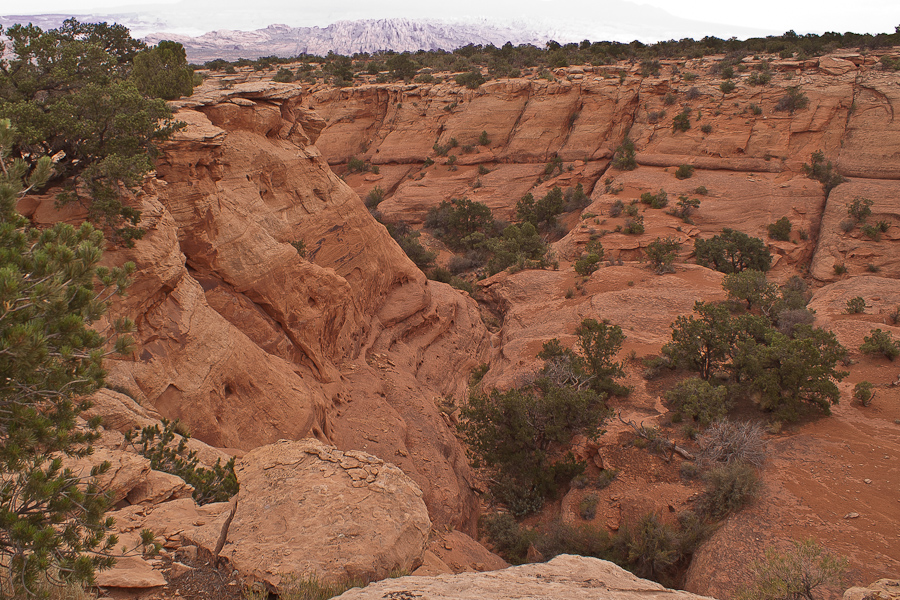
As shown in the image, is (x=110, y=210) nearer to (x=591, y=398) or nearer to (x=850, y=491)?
(x=591, y=398)

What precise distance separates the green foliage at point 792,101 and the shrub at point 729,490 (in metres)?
30.7

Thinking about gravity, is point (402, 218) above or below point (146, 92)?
below

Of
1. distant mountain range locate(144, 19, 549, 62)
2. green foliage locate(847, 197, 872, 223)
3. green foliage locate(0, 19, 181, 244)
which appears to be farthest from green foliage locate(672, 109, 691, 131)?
distant mountain range locate(144, 19, 549, 62)

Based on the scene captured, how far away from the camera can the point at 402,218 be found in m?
35.1

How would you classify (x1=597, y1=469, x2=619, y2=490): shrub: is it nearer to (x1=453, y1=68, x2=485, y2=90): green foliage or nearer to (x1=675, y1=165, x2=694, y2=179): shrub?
(x1=675, y1=165, x2=694, y2=179): shrub

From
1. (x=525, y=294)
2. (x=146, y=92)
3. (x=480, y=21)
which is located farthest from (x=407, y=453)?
(x=480, y=21)

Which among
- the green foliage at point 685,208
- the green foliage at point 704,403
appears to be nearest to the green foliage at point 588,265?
the green foliage at point 685,208

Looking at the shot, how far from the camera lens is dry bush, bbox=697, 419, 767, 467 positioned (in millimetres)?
10273

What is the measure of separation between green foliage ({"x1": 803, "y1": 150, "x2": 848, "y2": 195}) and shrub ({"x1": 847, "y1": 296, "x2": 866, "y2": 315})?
14.3m

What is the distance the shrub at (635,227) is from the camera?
1059 inches

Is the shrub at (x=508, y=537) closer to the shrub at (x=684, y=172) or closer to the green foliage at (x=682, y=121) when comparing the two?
the shrub at (x=684, y=172)

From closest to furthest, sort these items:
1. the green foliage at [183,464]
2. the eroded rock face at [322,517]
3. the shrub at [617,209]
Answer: the eroded rock face at [322,517]
the green foliage at [183,464]
the shrub at [617,209]

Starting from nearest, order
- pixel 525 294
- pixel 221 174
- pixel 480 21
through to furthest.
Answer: pixel 221 174, pixel 525 294, pixel 480 21

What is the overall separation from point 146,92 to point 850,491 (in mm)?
16072
